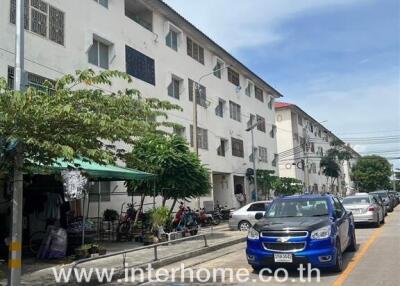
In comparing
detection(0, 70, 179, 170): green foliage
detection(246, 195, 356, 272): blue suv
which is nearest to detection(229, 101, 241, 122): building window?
detection(246, 195, 356, 272): blue suv

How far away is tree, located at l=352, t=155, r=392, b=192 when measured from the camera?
95.3 meters

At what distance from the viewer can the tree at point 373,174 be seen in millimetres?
95312

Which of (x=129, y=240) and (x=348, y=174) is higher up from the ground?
(x=348, y=174)

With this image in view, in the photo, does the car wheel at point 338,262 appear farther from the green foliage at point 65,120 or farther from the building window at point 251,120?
the building window at point 251,120

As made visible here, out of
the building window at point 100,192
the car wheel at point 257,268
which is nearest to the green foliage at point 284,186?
the building window at point 100,192

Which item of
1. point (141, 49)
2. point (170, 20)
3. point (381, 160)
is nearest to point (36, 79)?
point (141, 49)

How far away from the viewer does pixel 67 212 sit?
56.7ft

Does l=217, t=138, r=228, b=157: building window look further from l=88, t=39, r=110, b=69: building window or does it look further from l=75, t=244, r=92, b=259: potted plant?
l=75, t=244, r=92, b=259: potted plant

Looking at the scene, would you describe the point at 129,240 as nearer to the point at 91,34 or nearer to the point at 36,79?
the point at 36,79

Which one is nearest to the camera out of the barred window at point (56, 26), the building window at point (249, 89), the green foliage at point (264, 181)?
the barred window at point (56, 26)

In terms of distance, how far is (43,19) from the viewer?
1867 centimetres

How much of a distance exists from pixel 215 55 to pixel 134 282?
27.1 m

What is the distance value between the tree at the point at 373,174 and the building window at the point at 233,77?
62.2 metres

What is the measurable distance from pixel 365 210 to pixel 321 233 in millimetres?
12755
